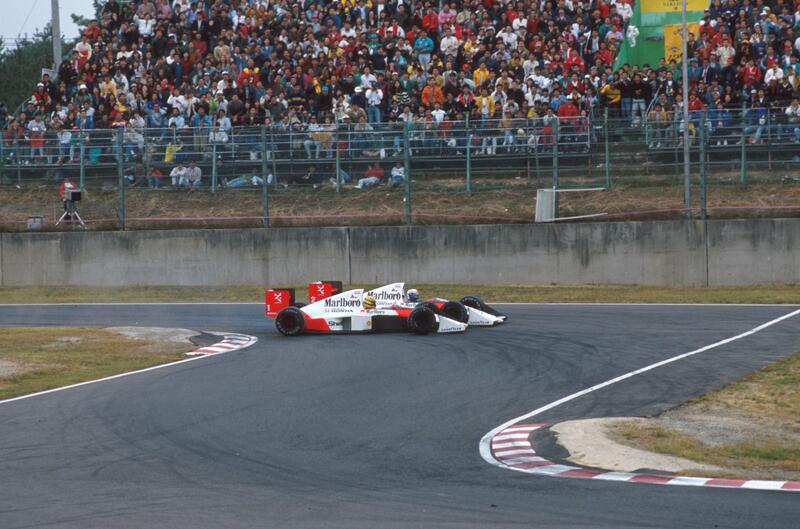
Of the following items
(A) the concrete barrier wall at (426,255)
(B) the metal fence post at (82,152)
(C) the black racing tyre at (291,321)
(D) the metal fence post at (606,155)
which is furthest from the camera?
(B) the metal fence post at (82,152)

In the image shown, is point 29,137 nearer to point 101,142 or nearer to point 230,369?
point 101,142

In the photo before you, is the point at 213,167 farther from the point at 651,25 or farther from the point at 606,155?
the point at 651,25

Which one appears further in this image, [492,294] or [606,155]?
[606,155]

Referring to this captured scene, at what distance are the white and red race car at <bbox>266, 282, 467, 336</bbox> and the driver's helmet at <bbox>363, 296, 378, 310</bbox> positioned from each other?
0.05 meters

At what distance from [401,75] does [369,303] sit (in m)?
11.7

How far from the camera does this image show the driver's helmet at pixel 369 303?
57.9 feet

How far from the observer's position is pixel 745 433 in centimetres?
1000

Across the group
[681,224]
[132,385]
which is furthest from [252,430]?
[681,224]

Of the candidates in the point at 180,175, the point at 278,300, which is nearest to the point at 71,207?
the point at 180,175

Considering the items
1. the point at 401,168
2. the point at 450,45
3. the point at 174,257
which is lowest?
the point at 174,257

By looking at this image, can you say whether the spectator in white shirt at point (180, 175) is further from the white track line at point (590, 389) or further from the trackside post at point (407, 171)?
the white track line at point (590, 389)

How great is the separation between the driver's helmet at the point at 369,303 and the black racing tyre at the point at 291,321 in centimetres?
100

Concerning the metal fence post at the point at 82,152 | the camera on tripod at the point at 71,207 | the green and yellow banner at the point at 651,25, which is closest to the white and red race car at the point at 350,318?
the camera on tripod at the point at 71,207

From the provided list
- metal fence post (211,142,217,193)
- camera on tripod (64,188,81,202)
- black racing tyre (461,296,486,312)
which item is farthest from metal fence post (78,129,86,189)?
black racing tyre (461,296,486,312)
